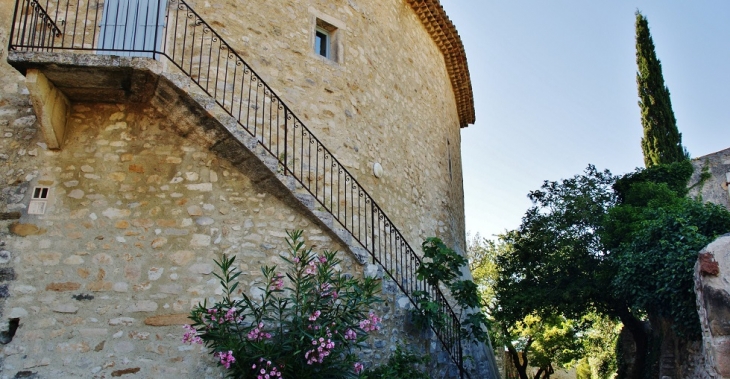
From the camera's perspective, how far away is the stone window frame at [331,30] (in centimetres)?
996

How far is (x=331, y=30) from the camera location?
10414 mm

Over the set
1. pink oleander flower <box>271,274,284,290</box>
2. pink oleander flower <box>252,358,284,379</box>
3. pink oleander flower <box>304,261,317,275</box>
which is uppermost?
pink oleander flower <box>304,261,317,275</box>

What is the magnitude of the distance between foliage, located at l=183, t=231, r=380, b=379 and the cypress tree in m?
15.8

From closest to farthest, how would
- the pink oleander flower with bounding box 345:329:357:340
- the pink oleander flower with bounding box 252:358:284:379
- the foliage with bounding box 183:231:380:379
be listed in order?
the pink oleander flower with bounding box 252:358:284:379 < the foliage with bounding box 183:231:380:379 < the pink oleander flower with bounding box 345:329:357:340

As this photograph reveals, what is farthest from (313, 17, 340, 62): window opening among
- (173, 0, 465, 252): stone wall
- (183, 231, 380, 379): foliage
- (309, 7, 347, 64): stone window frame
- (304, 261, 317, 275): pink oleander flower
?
(304, 261, 317, 275): pink oleander flower

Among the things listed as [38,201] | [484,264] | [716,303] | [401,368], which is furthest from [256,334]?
[484,264]

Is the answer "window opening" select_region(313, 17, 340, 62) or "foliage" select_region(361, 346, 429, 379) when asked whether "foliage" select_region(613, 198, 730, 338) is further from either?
"window opening" select_region(313, 17, 340, 62)

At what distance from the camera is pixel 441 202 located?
1318cm

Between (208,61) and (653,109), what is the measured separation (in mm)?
17115

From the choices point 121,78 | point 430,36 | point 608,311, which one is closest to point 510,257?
point 608,311

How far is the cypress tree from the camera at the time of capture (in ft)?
61.5

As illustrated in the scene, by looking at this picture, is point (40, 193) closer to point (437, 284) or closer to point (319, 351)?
point (319, 351)

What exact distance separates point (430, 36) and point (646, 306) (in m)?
8.23

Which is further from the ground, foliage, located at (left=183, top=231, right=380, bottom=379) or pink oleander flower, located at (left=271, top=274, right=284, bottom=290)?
pink oleander flower, located at (left=271, top=274, right=284, bottom=290)
